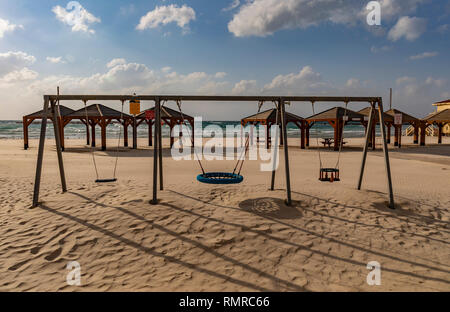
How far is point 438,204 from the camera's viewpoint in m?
6.42

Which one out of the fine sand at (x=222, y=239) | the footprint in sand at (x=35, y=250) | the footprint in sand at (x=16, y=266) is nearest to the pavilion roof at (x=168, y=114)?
the fine sand at (x=222, y=239)

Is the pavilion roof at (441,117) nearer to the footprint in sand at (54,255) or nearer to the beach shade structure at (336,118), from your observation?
the beach shade structure at (336,118)

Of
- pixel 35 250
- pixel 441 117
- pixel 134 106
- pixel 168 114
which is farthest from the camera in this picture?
pixel 441 117

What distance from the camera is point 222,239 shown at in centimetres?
466

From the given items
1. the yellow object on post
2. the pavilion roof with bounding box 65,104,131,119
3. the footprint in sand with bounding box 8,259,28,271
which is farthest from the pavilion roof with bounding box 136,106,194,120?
the footprint in sand with bounding box 8,259,28,271

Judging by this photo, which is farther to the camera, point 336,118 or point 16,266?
point 336,118

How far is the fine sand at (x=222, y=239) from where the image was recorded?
144 inches

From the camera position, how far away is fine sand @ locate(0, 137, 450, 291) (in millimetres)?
3650

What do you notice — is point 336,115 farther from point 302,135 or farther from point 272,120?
point 272,120

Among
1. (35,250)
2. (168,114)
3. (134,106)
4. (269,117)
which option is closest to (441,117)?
(269,117)

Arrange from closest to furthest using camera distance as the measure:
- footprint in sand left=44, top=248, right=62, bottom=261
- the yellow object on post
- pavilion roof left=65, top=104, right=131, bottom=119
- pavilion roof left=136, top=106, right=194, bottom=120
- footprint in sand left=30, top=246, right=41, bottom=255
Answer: footprint in sand left=44, top=248, right=62, bottom=261 → footprint in sand left=30, top=246, right=41, bottom=255 → the yellow object on post → pavilion roof left=65, top=104, right=131, bottom=119 → pavilion roof left=136, top=106, right=194, bottom=120

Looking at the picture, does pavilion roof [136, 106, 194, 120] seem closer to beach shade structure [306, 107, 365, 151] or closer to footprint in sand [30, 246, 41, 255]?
beach shade structure [306, 107, 365, 151]

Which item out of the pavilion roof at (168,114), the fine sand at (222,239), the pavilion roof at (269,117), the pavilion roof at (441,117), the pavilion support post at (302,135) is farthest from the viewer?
the pavilion roof at (441,117)
